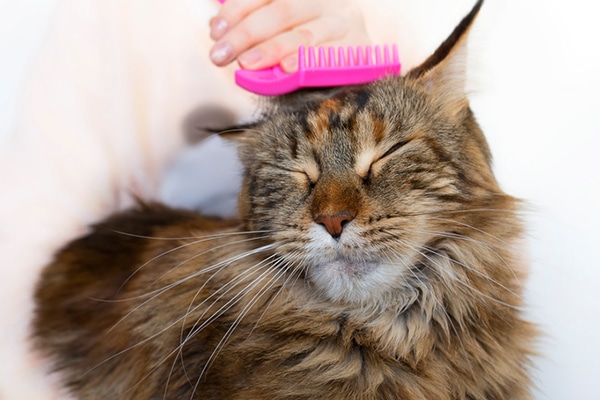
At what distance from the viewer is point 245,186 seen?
1.32 metres

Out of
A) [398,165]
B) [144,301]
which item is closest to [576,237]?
[398,165]

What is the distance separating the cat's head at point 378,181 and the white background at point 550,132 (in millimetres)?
342

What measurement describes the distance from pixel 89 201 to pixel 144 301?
417 millimetres

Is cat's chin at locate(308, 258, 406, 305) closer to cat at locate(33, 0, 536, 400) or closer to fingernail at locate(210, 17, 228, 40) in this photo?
cat at locate(33, 0, 536, 400)

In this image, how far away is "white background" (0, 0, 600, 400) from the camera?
4.92 ft

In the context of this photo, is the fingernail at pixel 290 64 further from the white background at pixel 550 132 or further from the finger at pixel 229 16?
the white background at pixel 550 132

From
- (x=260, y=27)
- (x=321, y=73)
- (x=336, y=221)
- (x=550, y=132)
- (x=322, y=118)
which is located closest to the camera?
(x=336, y=221)

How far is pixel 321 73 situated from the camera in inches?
50.6

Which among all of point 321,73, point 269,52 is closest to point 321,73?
point 321,73

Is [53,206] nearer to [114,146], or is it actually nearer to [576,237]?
[114,146]

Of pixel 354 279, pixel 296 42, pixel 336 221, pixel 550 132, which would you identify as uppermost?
pixel 296 42

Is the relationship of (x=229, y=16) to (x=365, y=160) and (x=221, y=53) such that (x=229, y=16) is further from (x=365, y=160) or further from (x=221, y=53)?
(x=365, y=160)

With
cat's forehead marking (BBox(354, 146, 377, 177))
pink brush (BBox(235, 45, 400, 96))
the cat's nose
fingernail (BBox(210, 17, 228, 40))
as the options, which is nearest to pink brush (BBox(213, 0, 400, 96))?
pink brush (BBox(235, 45, 400, 96))

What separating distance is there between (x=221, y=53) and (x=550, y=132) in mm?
914
